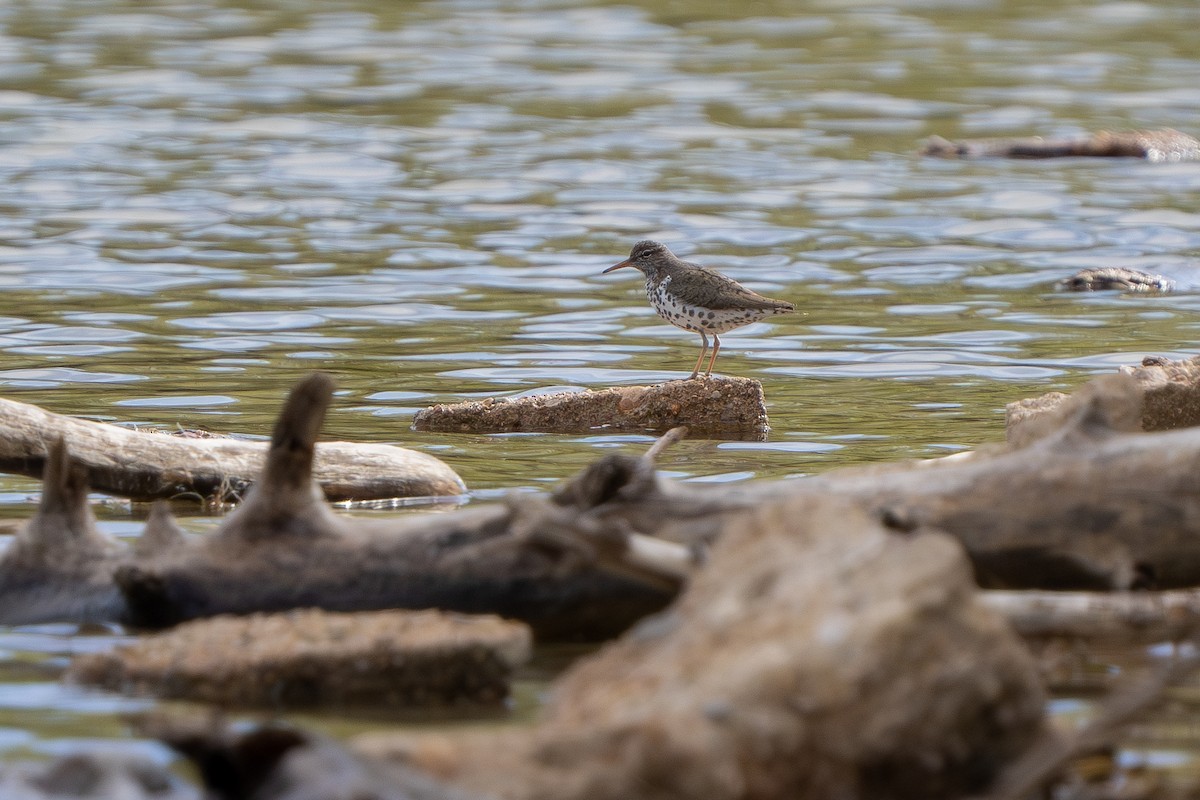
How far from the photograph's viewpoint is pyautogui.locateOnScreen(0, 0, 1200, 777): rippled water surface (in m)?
10.2

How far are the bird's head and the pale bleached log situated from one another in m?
4.31

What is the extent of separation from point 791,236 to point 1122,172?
4788 millimetres

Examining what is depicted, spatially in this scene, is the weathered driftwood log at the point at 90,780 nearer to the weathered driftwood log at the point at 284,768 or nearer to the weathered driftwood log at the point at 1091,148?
the weathered driftwood log at the point at 284,768

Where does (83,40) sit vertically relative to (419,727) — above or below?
above

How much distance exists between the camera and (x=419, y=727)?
4.82m

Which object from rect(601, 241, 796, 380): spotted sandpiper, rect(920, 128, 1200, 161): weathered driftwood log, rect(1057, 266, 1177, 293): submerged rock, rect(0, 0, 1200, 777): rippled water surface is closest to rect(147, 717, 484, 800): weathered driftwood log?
rect(0, 0, 1200, 777): rippled water surface

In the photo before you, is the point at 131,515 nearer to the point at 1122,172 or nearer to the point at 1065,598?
the point at 1065,598

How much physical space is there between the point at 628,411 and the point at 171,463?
105 inches

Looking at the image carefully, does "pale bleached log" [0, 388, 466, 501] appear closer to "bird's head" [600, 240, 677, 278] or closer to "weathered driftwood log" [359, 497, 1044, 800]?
"weathered driftwood log" [359, 497, 1044, 800]

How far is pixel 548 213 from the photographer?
16.8m

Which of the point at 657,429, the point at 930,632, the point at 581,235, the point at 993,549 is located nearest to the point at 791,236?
the point at 581,235

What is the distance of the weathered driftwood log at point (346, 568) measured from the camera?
17.9 feet

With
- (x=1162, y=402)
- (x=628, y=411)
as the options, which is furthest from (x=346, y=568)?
(x=1162, y=402)

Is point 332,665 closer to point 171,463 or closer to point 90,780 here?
point 90,780
